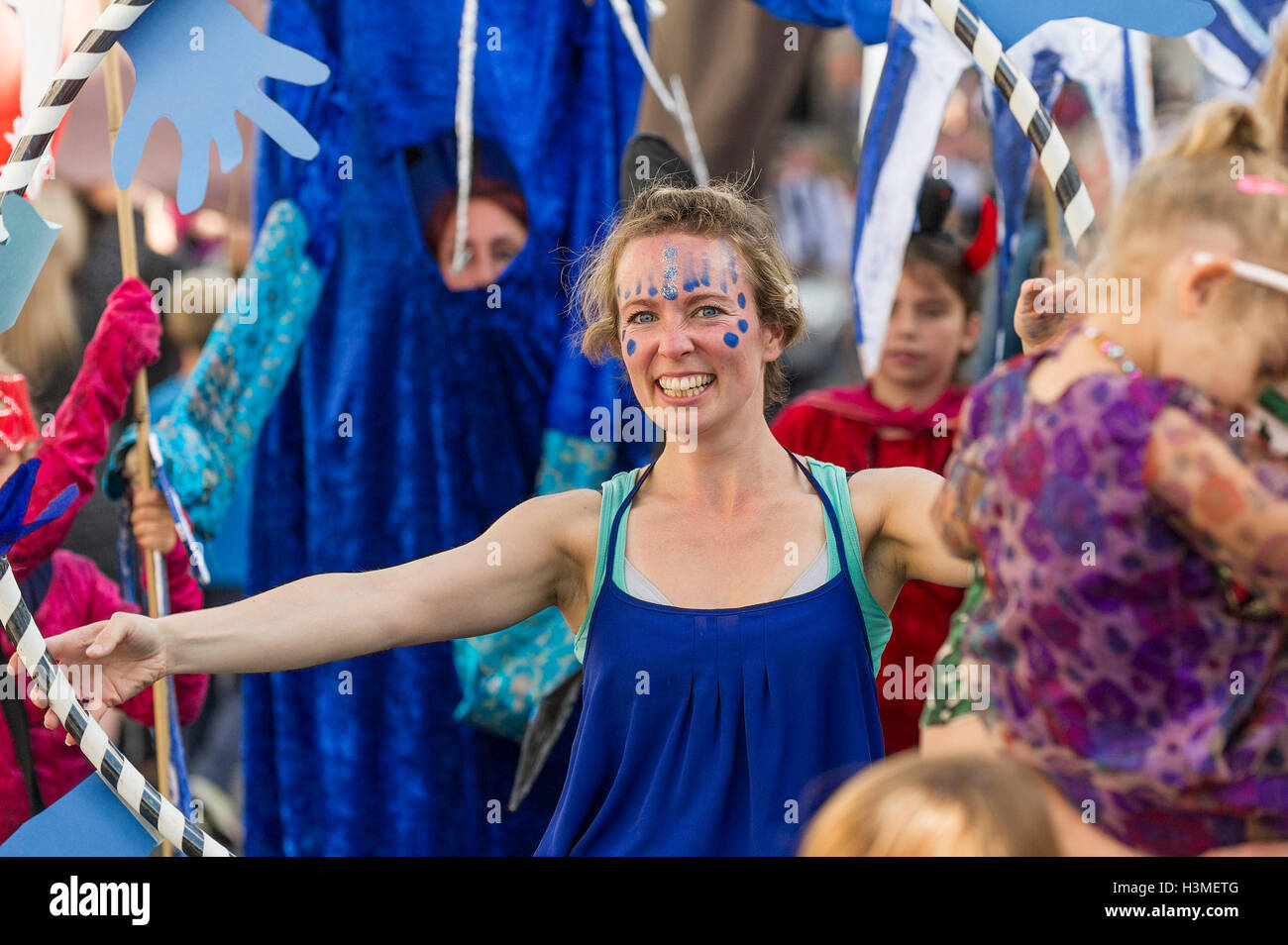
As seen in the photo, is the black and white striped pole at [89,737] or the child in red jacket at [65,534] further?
the child in red jacket at [65,534]

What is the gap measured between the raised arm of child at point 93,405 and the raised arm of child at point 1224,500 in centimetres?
255

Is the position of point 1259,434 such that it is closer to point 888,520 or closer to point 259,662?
point 888,520

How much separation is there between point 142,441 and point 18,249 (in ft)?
2.90

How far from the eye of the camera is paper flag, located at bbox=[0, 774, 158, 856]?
2.61m

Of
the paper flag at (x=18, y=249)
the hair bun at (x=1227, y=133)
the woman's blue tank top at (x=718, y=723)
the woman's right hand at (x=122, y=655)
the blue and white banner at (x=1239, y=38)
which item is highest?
the blue and white banner at (x=1239, y=38)

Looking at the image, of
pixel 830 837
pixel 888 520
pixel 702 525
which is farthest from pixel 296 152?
pixel 830 837

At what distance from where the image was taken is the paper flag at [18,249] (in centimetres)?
267

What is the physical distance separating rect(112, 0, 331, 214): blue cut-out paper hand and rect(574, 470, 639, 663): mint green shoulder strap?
0.90 meters

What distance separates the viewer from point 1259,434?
5.57 feet

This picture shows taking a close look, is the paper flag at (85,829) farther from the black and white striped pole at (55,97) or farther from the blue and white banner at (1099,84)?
the blue and white banner at (1099,84)

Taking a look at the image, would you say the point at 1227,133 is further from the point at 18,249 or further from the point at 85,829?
the point at 85,829

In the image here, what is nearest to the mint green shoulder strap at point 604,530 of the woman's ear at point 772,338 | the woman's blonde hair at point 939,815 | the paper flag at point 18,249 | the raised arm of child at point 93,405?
the woman's ear at point 772,338

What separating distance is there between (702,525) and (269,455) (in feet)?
5.33

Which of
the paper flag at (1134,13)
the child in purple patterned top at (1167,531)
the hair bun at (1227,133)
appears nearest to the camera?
the child in purple patterned top at (1167,531)
